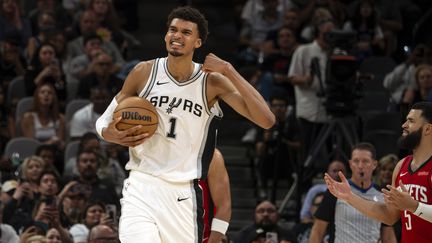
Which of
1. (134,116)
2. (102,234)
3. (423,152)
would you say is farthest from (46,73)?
(423,152)

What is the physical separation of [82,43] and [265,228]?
526cm

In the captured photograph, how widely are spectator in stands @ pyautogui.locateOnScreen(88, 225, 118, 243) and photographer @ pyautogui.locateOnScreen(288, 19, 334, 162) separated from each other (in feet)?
11.8

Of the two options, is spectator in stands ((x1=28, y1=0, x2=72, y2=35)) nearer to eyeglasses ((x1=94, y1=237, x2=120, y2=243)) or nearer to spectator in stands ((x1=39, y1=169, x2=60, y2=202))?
spectator in stands ((x1=39, y1=169, x2=60, y2=202))

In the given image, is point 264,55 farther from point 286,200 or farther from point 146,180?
point 146,180

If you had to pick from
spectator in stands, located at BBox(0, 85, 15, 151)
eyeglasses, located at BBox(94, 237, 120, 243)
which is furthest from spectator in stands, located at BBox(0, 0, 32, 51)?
eyeglasses, located at BBox(94, 237, 120, 243)

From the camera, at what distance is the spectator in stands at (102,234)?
35.4 feet

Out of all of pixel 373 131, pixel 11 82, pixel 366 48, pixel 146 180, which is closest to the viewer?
pixel 146 180

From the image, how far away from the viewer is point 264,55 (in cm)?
1553

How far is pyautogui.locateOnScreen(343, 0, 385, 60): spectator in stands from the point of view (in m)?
15.9

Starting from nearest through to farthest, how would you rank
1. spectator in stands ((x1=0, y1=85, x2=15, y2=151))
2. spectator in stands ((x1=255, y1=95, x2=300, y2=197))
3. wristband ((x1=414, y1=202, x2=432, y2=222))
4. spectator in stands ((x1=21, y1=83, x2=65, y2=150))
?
wristband ((x1=414, y1=202, x2=432, y2=222)), spectator in stands ((x1=255, y1=95, x2=300, y2=197)), spectator in stands ((x1=21, y1=83, x2=65, y2=150)), spectator in stands ((x1=0, y1=85, x2=15, y2=151))

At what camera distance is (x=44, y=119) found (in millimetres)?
14180

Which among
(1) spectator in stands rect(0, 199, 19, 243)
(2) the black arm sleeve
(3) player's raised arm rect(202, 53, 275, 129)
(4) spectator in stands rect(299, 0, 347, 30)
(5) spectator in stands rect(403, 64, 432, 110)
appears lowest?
(1) spectator in stands rect(0, 199, 19, 243)

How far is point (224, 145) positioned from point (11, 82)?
2.92 metres

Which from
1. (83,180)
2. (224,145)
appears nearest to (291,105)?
(224,145)
